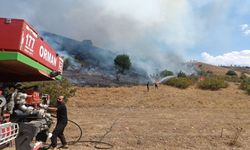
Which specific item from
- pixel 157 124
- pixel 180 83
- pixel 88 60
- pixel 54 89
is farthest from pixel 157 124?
pixel 88 60

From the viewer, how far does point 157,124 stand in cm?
1641

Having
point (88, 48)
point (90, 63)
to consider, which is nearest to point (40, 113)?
point (90, 63)

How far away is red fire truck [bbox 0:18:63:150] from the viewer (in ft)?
20.0

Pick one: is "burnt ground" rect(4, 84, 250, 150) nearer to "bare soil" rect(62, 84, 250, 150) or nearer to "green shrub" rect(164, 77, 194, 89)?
"bare soil" rect(62, 84, 250, 150)

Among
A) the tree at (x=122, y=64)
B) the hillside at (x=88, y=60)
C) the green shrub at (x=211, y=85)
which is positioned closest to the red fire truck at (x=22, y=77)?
the green shrub at (x=211, y=85)

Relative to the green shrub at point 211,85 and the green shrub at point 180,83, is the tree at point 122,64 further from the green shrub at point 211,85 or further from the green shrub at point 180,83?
the green shrub at point 211,85

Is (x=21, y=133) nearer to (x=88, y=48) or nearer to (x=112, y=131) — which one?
(x=112, y=131)

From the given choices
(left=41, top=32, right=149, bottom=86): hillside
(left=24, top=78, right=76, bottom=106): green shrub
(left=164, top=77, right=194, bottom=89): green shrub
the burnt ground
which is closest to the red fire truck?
the burnt ground

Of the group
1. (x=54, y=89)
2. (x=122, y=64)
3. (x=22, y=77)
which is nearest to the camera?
(x=22, y=77)

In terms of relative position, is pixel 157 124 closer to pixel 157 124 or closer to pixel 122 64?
pixel 157 124

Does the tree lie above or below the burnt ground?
above

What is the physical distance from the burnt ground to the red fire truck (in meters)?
3.58

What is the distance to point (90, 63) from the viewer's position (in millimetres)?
52781

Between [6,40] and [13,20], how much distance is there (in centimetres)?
30
